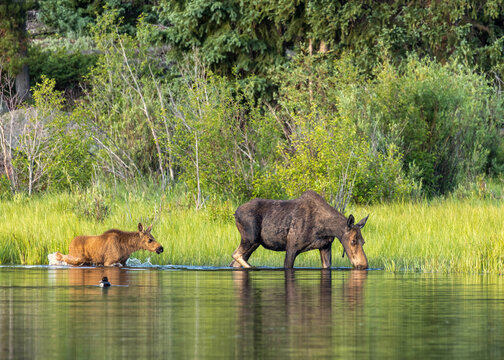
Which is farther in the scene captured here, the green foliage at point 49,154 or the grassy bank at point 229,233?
the green foliage at point 49,154

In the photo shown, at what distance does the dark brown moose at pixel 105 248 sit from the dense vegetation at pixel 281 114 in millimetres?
4298

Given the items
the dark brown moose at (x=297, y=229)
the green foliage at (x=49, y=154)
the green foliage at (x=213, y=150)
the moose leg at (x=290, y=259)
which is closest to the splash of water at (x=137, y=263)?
the dark brown moose at (x=297, y=229)

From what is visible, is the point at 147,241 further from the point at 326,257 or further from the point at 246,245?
the point at 326,257

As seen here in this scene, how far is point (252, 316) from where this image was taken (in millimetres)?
10461

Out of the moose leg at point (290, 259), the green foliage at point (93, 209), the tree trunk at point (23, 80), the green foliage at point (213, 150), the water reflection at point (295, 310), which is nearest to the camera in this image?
the water reflection at point (295, 310)

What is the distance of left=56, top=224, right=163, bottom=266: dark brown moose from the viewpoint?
18.5 m

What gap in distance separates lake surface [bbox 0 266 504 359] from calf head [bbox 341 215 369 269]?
1.17m

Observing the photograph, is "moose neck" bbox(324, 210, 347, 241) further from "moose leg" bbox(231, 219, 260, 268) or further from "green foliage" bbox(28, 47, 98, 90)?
"green foliage" bbox(28, 47, 98, 90)

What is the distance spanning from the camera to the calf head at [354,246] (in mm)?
17078

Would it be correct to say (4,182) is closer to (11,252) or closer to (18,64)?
(11,252)

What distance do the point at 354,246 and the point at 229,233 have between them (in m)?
4.18

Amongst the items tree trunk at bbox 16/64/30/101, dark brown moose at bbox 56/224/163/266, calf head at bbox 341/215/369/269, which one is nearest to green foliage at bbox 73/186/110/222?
dark brown moose at bbox 56/224/163/266

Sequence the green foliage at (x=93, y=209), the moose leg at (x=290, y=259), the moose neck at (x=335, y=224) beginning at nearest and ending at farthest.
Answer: the moose leg at (x=290, y=259)
the moose neck at (x=335, y=224)
the green foliage at (x=93, y=209)

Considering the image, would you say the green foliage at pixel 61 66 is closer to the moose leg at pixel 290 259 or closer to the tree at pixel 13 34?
the tree at pixel 13 34
